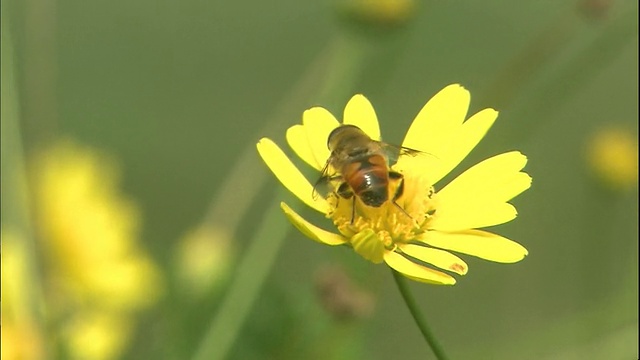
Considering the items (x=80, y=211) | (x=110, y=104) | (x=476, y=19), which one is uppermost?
(x=476, y=19)

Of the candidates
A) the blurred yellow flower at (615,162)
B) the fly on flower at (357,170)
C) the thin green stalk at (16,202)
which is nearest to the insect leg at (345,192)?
the fly on flower at (357,170)

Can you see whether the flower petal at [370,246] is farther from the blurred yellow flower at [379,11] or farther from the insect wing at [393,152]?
the blurred yellow flower at [379,11]

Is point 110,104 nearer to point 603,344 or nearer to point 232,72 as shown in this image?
point 232,72

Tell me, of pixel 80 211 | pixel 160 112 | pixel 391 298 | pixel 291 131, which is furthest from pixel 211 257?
pixel 160 112

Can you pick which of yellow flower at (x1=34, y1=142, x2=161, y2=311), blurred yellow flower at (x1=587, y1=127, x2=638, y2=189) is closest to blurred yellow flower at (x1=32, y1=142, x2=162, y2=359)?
yellow flower at (x1=34, y1=142, x2=161, y2=311)

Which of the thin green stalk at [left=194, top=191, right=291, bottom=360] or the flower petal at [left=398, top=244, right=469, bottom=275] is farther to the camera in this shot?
the thin green stalk at [left=194, top=191, right=291, bottom=360]

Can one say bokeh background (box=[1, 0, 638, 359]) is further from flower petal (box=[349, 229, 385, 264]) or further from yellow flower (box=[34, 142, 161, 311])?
flower petal (box=[349, 229, 385, 264])

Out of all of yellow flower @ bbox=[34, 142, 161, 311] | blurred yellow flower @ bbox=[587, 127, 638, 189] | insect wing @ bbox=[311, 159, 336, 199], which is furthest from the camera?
blurred yellow flower @ bbox=[587, 127, 638, 189]
